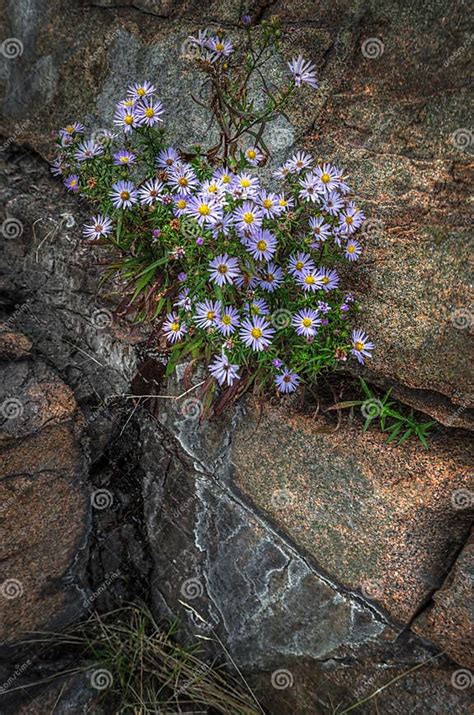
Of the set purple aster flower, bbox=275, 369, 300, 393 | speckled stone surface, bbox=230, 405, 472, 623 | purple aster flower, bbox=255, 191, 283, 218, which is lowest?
speckled stone surface, bbox=230, 405, 472, 623

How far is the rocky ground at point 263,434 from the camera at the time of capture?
2689 millimetres

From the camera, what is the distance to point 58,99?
3453mm

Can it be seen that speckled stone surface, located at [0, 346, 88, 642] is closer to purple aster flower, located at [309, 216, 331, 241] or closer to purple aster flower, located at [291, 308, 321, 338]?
purple aster flower, located at [291, 308, 321, 338]

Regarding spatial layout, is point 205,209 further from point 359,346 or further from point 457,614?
point 457,614

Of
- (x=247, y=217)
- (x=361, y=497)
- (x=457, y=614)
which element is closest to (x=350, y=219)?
(x=247, y=217)

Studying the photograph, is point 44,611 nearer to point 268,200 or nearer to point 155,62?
point 268,200

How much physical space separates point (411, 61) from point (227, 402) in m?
1.65

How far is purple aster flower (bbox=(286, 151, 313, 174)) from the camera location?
2676 millimetres

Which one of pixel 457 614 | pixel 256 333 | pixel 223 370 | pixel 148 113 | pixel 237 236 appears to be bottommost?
pixel 457 614

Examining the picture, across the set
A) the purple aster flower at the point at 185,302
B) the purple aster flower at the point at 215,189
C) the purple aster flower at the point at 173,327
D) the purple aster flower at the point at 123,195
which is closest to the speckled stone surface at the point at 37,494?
the purple aster flower at the point at 173,327

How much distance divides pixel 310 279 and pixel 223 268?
37cm

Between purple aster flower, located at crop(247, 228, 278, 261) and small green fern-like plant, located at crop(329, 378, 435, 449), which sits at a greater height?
purple aster flower, located at crop(247, 228, 278, 261)

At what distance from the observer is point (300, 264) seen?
264 cm

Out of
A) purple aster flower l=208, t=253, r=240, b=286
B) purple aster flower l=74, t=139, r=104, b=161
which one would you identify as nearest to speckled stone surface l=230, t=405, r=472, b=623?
purple aster flower l=208, t=253, r=240, b=286
